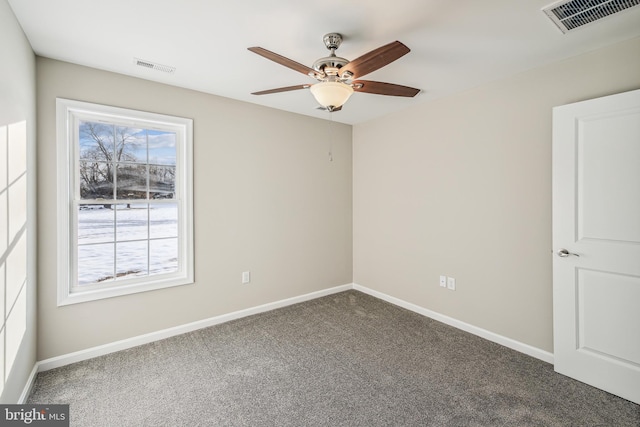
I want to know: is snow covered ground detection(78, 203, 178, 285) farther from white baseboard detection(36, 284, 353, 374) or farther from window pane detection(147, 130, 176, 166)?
white baseboard detection(36, 284, 353, 374)

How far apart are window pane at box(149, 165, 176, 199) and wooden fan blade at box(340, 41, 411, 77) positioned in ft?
6.93

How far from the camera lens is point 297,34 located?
6.81 ft

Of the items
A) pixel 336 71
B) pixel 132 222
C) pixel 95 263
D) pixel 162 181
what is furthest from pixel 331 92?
pixel 95 263

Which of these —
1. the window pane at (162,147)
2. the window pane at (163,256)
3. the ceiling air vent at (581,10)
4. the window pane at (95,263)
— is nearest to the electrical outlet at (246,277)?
the window pane at (163,256)

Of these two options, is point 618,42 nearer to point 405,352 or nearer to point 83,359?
point 405,352

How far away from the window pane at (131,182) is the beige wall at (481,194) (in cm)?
277

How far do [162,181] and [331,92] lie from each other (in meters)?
2.07

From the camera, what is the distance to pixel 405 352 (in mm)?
2723

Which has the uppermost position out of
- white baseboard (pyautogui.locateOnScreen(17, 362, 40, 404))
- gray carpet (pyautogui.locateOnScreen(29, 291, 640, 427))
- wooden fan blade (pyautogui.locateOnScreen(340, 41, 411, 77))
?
wooden fan blade (pyautogui.locateOnScreen(340, 41, 411, 77))

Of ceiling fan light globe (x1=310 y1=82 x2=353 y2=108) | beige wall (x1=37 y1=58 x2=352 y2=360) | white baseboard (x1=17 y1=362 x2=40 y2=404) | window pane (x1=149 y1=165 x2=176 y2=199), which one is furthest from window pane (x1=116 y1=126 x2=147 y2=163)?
ceiling fan light globe (x1=310 y1=82 x2=353 y2=108)

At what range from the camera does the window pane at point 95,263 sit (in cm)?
268

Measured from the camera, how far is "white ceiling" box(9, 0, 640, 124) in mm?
1808

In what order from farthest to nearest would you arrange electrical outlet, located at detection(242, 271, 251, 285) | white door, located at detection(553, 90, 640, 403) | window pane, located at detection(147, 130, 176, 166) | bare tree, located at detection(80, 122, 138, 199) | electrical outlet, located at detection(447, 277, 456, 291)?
electrical outlet, located at detection(242, 271, 251, 285) → electrical outlet, located at detection(447, 277, 456, 291) → window pane, located at detection(147, 130, 176, 166) → bare tree, located at detection(80, 122, 138, 199) → white door, located at detection(553, 90, 640, 403)

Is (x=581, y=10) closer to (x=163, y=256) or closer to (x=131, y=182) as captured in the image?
(x=131, y=182)
